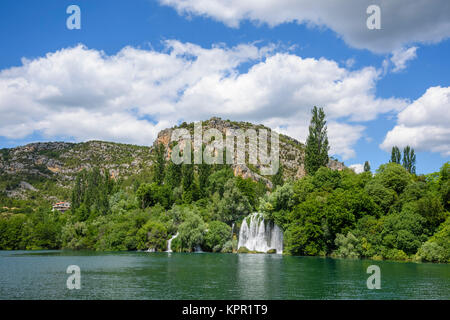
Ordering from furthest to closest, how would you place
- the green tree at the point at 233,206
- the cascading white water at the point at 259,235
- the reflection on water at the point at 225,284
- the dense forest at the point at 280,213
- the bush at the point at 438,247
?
the green tree at the point at 233,206 → the cascading white water at the point at 259,235 → the dense forest at the point at 280,213 → the bush at the point at 438,247 → the reflection on water at the point at 225,284

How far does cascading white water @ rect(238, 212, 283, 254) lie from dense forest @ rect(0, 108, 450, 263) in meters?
2.21

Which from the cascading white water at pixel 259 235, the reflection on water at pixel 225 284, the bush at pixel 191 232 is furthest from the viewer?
the bush at pixel 191 232

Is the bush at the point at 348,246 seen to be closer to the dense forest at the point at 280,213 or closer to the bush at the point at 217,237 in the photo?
the dense forest at the point at 280,213

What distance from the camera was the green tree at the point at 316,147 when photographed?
78.6 m

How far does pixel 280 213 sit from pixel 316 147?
57.6 ft

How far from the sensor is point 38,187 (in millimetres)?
191375

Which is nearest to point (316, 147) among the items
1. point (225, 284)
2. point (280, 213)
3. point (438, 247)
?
point (280, 213)

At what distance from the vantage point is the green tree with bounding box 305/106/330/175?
78.6m

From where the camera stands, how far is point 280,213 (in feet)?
230

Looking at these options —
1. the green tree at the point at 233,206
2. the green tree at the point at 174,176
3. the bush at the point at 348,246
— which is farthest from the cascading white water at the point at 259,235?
the green tree at the point at 174,176

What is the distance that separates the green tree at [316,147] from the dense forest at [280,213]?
0.68 ft

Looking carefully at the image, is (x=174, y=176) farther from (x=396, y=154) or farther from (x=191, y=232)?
(x=396, y=154)

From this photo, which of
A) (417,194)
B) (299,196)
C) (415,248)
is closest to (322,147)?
(299,196)
